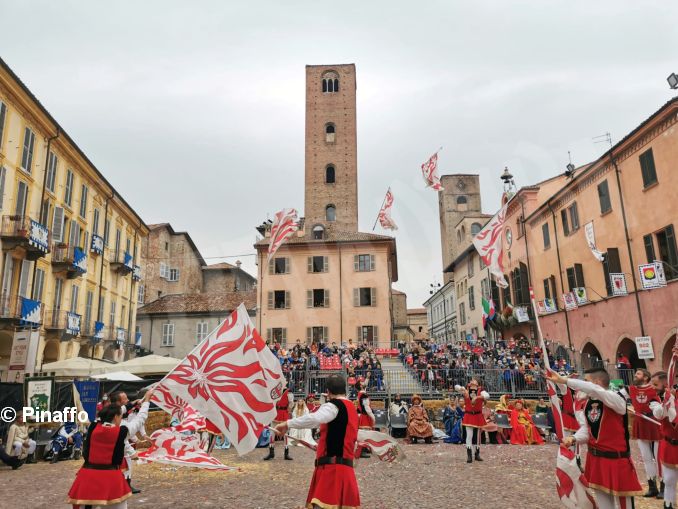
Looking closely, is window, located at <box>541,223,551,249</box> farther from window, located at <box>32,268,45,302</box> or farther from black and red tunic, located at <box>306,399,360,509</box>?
window, located at <box>32,268,45,302</box>

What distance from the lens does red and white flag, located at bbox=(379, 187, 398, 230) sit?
2548 cm

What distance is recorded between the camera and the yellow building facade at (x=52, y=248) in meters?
23.3

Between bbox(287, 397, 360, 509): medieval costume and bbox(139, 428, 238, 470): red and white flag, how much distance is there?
2.90 m

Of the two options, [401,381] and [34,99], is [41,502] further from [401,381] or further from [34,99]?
[34,99]

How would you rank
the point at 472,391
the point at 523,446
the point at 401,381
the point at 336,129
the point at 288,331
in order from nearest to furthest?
the point at 472,391 < the point at 523,446 < the point at 401,381 < the point at 288,331 < the point at 336,129

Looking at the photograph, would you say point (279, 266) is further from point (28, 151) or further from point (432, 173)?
point (432, 173)

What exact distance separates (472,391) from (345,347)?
59.1 feet

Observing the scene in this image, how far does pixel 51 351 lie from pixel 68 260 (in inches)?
210

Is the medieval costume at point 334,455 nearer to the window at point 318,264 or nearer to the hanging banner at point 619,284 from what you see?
the hanging banner at point 619,284

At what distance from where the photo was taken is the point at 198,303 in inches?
1767

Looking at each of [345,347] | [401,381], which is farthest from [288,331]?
[401,381]

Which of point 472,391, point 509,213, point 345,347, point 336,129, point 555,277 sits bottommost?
point 472,391

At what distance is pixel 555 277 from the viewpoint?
3033 cm

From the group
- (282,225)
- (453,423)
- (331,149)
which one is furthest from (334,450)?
(331,149)
